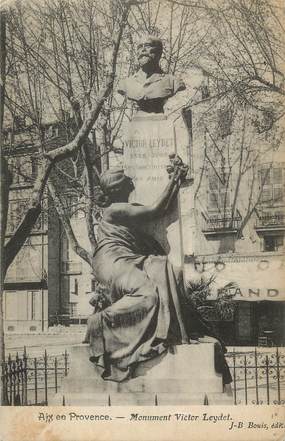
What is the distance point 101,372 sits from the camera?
7.50m

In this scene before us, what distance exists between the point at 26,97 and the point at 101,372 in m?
4.17

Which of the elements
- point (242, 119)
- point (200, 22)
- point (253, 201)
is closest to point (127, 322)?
point (253, 201)

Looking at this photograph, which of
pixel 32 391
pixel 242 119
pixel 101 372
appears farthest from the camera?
pixel 242 119

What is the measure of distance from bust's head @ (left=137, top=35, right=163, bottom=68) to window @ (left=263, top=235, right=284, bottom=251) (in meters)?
2.71

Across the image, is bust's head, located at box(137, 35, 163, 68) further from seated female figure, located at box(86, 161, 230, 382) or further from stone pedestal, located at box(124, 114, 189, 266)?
seated female figure, located at box(86, 161, 230, 382)

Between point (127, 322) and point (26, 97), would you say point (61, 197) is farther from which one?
point (127, 322)

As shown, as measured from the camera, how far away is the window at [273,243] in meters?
8.27

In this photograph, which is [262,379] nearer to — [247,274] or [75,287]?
[247,274]

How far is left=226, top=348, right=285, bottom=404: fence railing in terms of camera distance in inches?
296

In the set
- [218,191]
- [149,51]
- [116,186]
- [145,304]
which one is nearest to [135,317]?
[145,304]

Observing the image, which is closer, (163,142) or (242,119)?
(163,142)

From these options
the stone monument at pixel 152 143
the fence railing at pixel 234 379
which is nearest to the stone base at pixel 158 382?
the fence railing at pixel 234 379

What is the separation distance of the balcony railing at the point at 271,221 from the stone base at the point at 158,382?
197cm

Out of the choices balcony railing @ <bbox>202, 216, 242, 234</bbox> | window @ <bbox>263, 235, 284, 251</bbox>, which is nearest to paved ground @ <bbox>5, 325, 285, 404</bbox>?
window @ <bbox>263, 235, 284, 251</bbox>
